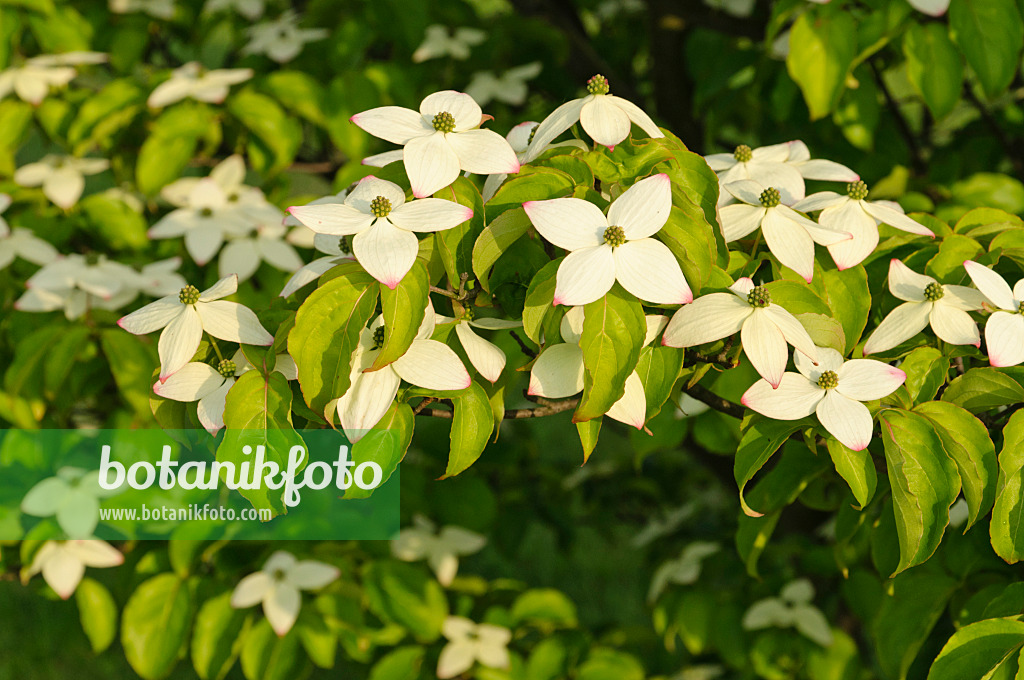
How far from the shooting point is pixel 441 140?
0.66 meters

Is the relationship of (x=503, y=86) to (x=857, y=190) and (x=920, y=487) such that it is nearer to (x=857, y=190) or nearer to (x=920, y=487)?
(x=857, y=190)

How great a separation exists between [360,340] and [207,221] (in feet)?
2.47

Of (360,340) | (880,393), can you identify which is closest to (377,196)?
(360,340)

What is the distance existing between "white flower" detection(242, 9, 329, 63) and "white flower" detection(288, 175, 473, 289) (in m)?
0.95

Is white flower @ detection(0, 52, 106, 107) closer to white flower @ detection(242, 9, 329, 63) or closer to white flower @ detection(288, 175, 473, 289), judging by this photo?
white flower @ detection(242, 9, 329, 63)

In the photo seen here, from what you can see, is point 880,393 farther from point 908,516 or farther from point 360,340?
point 360,340

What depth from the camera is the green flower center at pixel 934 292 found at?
0.68 meters

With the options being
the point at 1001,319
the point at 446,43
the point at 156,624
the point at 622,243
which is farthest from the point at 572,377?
the point at 446,43

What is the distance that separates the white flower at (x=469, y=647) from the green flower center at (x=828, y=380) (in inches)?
35.6

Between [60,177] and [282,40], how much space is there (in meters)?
0.45

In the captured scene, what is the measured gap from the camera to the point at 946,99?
1.15 metres

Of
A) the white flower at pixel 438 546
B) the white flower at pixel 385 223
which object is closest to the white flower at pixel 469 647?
the white flower at pixel 438 546

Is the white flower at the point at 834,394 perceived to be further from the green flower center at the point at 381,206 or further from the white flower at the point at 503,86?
the white flower at the point at 503,86

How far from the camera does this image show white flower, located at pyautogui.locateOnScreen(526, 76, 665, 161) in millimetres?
658
